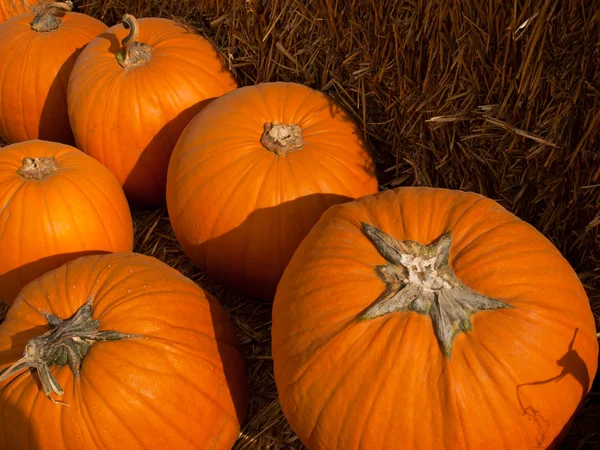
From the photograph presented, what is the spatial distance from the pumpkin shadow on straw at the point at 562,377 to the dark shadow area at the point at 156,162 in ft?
6.73

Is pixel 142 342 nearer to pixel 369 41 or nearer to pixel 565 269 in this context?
pixel 565 269

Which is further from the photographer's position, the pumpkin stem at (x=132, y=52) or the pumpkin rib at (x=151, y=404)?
the pumpkin stem at (x=132, y=52)

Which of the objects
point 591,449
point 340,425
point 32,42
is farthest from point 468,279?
point 32,42

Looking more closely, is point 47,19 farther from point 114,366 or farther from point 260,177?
point 114,366

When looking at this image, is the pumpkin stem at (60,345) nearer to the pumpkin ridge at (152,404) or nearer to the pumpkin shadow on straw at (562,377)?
the pumpkin ridge at (152,404)

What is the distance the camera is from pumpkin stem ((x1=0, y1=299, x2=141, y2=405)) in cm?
182

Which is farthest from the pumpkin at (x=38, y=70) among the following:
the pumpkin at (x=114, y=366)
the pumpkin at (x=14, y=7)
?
the pumpkin at (x=114, y=366)

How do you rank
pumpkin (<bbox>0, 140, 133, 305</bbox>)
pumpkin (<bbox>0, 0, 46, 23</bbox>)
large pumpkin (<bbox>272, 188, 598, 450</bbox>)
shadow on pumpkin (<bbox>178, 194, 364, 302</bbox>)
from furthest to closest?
pumpkin (<bbox>0, 0, 46, 23</bbox>) < pumpkin (<bbox>0, 140, 133, 305</bbox>) < shadow on pumpkin (<bbox>178, 194, 364, 302</bbox>) < large pumpkin (<bbox>272, 188, 598, 450</bbox>)

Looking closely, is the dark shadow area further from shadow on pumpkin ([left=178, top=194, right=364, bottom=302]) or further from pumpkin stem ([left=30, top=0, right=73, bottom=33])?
pumpkin stem ([left=30, top=0, right=73, bottom=33])

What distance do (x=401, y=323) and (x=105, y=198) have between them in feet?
5.23

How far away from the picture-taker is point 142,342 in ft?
6.49

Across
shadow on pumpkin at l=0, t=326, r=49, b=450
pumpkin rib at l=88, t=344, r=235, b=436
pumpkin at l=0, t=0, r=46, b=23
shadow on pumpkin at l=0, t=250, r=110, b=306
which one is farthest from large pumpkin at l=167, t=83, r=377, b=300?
pumpkin at l=0, t=0, r=46, b=23

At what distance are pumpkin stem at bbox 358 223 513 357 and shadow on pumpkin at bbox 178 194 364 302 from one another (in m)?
0.64

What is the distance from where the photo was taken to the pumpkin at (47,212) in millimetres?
2533
